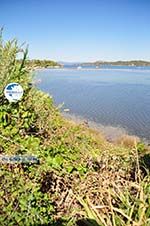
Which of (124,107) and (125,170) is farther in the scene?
(124,107)

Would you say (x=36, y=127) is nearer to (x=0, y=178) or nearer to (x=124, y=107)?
(x=0, y=178)

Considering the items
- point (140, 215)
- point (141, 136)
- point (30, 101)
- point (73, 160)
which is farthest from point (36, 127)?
point (141, 136)

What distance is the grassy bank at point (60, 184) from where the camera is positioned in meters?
3.77

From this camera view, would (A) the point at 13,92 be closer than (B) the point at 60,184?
No

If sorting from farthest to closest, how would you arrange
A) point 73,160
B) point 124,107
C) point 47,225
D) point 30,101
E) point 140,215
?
point 124,107 < point 30,101 < point 73,160 < point 47,225 < point 140,215

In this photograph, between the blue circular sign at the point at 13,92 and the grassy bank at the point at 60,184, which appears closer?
the grassy bank at the point at 60,184

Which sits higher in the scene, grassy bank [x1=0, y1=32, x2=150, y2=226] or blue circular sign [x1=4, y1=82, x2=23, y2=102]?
blue circular sign [x1=4, y1=82, x2=23, y2=102]

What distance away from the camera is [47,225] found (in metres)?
3.93

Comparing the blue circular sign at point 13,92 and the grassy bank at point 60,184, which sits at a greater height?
the blue circular sign at point 13,92

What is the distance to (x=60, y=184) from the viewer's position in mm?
4367

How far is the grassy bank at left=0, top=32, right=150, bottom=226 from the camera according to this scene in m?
3.77

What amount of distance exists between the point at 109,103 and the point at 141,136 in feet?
37.4

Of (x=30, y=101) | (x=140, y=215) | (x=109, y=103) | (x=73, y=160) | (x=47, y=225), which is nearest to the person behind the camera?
(x=140, y=215)

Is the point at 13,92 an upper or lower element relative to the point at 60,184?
upper
